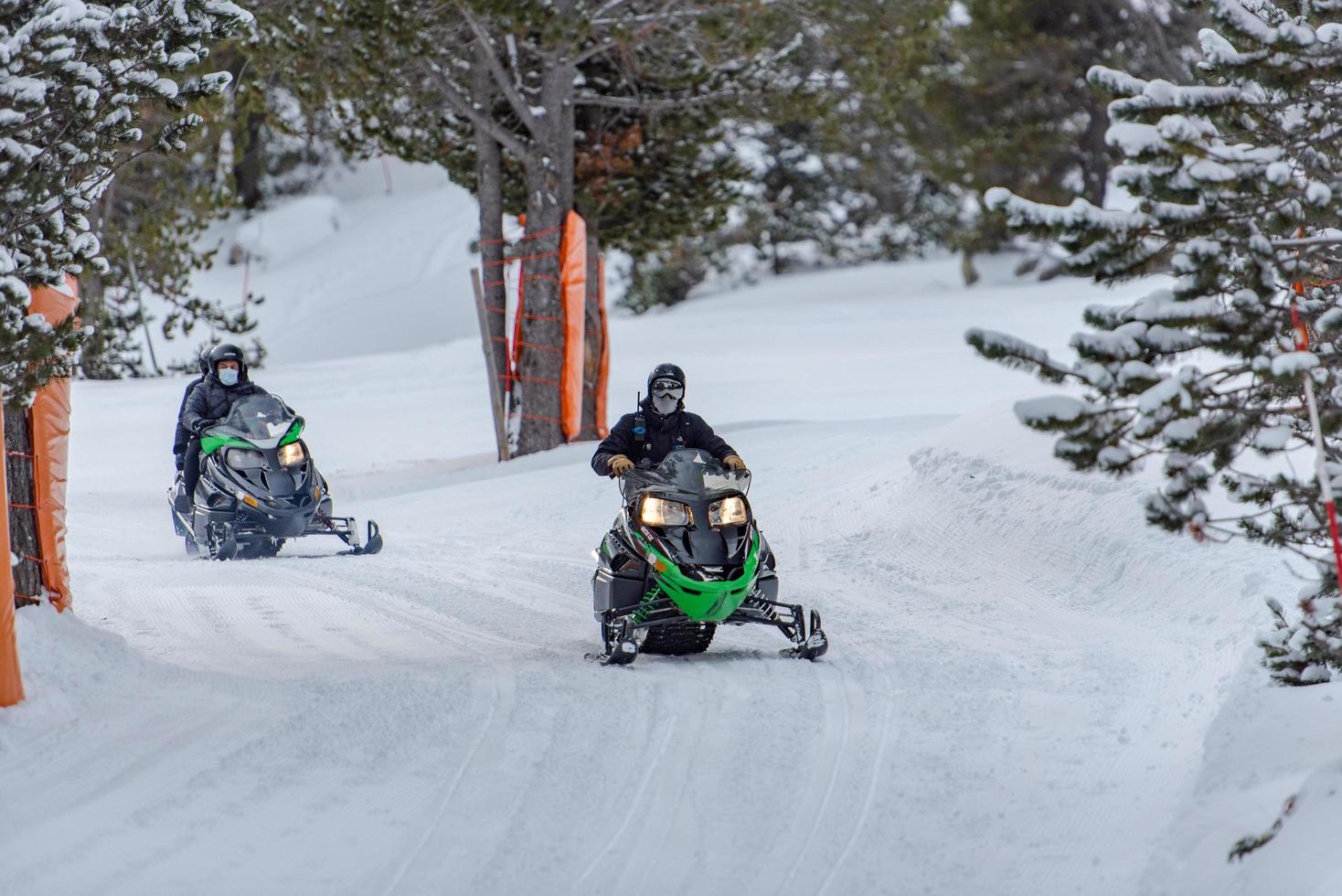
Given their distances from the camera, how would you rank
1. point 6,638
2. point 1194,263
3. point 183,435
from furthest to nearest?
point 183,435 → point 6,638 → point 1194,263

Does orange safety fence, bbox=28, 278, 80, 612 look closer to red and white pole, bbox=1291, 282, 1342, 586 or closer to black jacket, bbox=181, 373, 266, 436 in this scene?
black jacket, bbox=181, 373, 266, 436

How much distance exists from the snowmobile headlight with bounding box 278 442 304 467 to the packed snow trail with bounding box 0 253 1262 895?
0.78 metres

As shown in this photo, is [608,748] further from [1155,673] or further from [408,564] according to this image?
[408,564]

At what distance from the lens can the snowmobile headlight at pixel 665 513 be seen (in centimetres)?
788

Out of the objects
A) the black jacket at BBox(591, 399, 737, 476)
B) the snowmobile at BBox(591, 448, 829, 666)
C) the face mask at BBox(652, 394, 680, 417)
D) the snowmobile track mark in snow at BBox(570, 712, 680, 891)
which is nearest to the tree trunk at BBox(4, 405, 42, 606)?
the snowmobile at BBox(591, 448, 829, 666)

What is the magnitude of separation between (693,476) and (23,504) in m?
3.49

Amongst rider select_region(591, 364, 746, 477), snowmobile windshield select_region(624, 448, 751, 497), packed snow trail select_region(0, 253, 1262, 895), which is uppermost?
rider select_region(591, 364, 746, 477)

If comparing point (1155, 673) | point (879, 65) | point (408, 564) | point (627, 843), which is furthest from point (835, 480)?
point (627, 843)

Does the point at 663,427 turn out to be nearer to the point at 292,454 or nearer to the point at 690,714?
the point at 690,714

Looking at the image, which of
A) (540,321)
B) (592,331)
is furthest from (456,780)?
(592,331)

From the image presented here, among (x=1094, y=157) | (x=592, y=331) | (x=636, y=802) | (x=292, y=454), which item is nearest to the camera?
(x=636, y=802)

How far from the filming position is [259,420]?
12.3 metres

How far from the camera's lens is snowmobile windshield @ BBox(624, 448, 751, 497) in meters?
7.95

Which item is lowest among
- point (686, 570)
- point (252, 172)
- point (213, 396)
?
point (686, 570)
